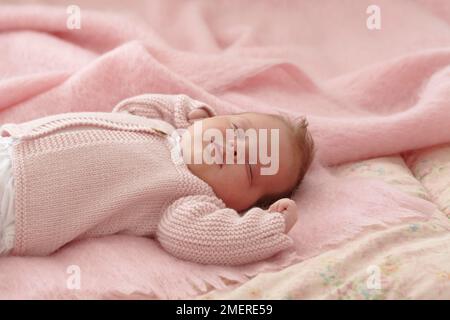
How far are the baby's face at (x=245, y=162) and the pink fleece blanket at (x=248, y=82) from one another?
92 millimetres

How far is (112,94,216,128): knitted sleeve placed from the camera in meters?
1.52

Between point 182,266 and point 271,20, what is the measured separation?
1.10 meters

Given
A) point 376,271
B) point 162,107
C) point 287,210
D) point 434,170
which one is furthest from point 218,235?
point 434,170

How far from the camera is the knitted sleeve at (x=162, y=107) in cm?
152

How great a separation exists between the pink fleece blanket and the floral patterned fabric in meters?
0.04

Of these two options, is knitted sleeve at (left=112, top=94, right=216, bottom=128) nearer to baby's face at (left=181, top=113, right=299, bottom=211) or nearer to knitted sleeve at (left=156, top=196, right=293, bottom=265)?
baby's face at (left=181, top=113, right=299, bottom=211)

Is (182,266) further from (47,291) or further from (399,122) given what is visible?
(399,122)

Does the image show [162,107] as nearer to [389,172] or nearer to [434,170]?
[389,172]

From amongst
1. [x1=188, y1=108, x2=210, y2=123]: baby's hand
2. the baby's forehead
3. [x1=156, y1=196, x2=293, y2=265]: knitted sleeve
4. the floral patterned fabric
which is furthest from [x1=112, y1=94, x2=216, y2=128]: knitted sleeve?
the floral patterned fabric

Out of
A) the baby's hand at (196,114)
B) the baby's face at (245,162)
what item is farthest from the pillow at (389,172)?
the baby's hand at (196,114)

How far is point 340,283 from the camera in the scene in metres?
1.17

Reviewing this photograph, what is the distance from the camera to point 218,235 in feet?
4.05

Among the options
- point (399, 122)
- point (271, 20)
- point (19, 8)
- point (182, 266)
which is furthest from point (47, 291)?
point (271, 20)

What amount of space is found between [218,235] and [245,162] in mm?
211
